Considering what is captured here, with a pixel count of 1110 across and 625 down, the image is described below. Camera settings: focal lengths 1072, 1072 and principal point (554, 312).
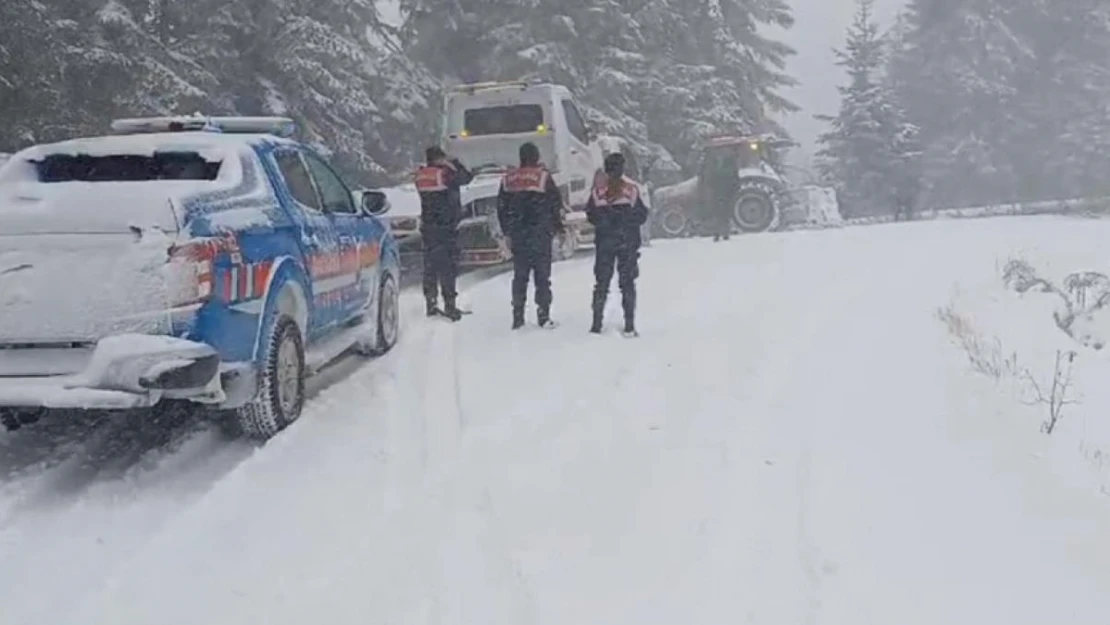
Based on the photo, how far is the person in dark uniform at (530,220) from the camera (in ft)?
31.9

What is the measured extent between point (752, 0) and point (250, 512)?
34564 millimetres

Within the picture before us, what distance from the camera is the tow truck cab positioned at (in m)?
14.8

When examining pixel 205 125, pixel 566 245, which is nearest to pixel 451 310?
pixel 205 125

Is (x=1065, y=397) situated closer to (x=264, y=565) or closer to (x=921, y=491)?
(x=921, y=491)

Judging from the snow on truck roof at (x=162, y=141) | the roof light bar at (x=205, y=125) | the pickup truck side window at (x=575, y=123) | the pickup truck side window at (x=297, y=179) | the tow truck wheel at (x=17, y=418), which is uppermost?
the pickup truck side window at (x=575, y=123)

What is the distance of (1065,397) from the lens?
25.8 ft

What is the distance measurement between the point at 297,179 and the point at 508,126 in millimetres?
7902

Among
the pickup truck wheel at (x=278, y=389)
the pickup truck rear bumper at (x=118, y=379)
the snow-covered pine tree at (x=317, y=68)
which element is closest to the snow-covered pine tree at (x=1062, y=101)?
the snow-covered pine tree at (x=317, y=68)

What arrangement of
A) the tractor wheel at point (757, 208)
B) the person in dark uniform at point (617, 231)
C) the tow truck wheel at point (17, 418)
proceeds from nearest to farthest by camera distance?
the tow truck wheel at point (17, 418)
the person in dark uniform at point (617, 231)
the tractor wheel at point (757, 208)

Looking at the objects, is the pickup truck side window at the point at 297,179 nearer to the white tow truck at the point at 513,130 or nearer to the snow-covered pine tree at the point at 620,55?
the white tow truck at the point at 513,130

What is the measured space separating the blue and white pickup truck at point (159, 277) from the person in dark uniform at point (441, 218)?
11.0ft

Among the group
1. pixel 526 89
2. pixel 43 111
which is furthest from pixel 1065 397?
pixel 43 111

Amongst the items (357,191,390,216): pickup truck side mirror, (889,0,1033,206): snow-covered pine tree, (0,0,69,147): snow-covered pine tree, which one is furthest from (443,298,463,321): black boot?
(889,0,1033,206): snow-covered pine tree

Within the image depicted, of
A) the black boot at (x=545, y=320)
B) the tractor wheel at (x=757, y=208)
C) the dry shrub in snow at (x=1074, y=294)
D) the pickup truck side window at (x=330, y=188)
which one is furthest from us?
the tractor wheel at (x=757, y=208)
